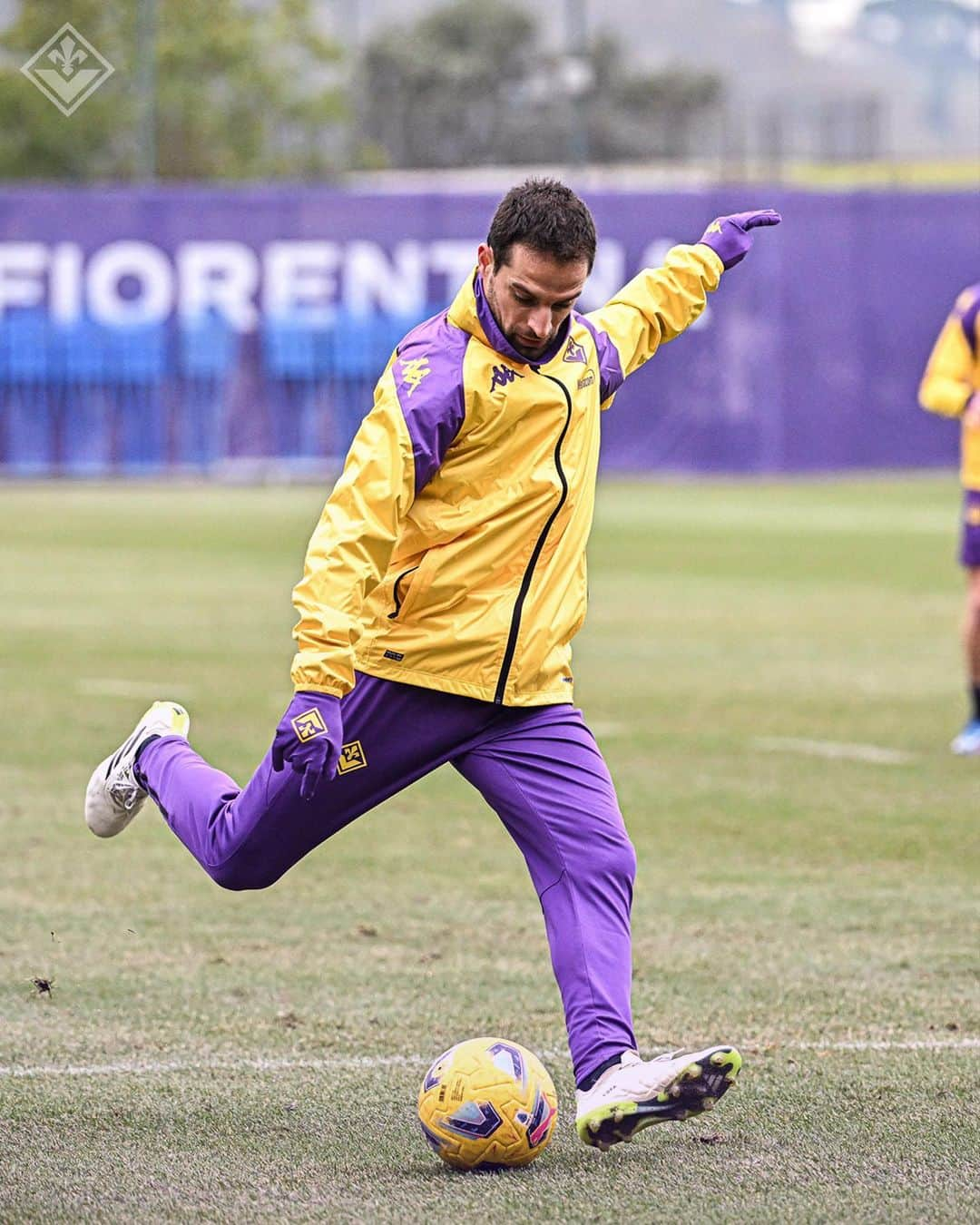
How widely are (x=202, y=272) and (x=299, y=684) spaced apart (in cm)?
2814

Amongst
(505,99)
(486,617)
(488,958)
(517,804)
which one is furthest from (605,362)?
(505,99)

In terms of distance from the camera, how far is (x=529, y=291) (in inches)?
191

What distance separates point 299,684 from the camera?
4672 millimetres

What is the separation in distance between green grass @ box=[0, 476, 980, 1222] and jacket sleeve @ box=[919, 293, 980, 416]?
1671 millimetres

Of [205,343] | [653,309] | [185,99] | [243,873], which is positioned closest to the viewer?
[243,873]

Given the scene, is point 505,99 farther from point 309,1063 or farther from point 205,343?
point 309,1063

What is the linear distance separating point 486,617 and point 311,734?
55 centimetres

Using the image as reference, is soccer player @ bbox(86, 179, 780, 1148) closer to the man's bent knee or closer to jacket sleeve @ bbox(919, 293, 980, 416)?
the man's bent knee

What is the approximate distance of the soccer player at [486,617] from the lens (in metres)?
4.70

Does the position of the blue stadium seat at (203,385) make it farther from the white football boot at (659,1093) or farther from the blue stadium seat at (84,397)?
the white football boot at (659,1093)

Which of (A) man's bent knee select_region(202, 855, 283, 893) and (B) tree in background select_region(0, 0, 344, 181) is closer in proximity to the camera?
(A) man's bent knee select_region(202, 855, 283, 893)

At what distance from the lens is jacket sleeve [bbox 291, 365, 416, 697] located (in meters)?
4.62

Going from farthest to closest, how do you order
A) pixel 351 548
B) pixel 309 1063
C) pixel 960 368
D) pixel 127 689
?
pixel 127 689 < pixel 960 368 < pixel 309 1063 < pixel 351 548

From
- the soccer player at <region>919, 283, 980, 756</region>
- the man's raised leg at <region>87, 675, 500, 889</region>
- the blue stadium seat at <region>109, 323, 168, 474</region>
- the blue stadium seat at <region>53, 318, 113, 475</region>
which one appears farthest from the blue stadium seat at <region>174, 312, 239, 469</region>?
the man's raised leg at <region>87, 675, 500, 889</region>
